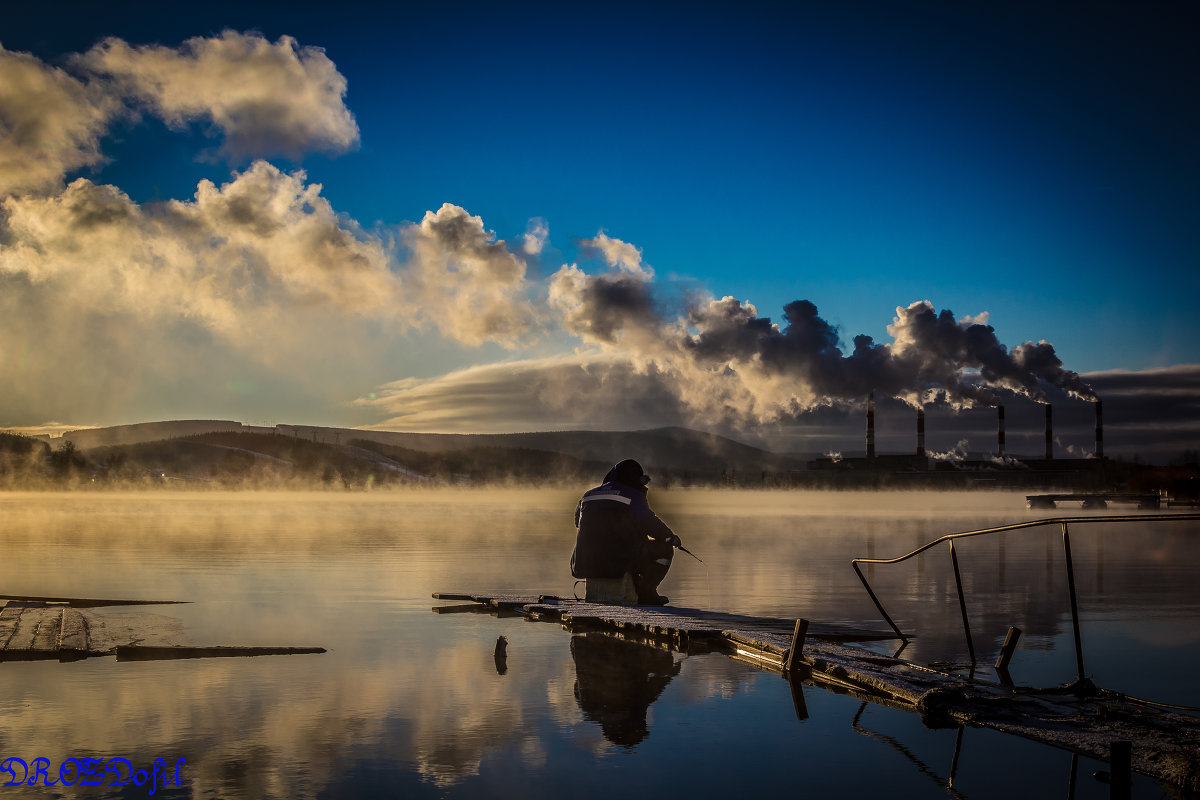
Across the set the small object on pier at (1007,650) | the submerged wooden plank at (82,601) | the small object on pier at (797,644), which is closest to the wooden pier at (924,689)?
the small object on pier at (797,644)

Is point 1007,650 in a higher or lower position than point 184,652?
higher

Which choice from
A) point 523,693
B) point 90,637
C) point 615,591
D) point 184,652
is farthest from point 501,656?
point 90,637

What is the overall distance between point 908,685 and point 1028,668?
3.98 metres

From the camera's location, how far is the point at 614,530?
906 inches

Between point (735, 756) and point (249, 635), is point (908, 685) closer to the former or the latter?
point (735, 756)

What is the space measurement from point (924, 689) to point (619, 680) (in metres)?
4.38

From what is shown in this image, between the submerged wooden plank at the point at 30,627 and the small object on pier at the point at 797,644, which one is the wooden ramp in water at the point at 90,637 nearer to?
the submerged wooden plank at the point at 30,627

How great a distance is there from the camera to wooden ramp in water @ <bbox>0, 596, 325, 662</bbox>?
1728cm

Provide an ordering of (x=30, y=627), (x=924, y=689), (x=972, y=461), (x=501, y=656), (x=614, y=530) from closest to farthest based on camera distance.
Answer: (x=924, y=689), (x=501, y=656), (x=30, y=627), (x=614, y=530), (x=972, y=461)

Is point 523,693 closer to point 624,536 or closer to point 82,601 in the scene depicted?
point 624,536

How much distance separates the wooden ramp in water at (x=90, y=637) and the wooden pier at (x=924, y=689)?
6.26 metres

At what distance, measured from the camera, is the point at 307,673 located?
1639 centimetres

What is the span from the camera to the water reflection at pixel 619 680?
43.4 ft

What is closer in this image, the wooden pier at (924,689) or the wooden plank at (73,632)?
the wooden pier at (924,689)
